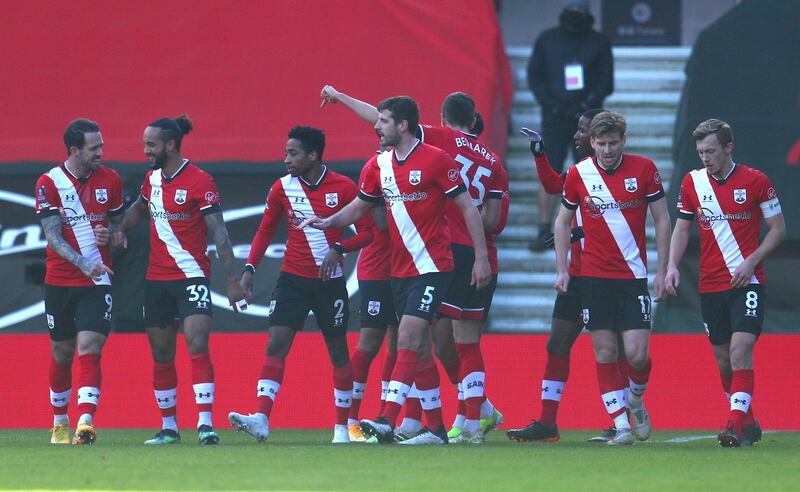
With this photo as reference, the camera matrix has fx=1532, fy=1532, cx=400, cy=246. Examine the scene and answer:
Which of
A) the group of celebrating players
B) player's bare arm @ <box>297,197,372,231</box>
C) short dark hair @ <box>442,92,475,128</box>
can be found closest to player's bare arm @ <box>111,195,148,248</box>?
the group of celebrating players

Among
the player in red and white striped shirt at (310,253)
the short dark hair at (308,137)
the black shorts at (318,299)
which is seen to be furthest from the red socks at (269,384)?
the short dark hair at (308,137)

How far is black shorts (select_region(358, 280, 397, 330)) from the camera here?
9859mm

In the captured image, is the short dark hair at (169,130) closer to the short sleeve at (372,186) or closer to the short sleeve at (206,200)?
the short sleeve at (206,200)

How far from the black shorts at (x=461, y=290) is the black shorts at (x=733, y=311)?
4.74 feet

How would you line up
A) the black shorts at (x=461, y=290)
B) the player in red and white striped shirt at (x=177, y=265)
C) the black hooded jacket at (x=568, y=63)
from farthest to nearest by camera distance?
the black hooded jacket at (x=568, y=63) < the player in red and white striped shirt at (x=177, y=265) < the black shorts at (x=461, y=290)

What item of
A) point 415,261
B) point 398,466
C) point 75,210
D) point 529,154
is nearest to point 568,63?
point 529,154

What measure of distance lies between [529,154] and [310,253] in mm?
6728

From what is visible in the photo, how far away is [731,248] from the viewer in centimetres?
934

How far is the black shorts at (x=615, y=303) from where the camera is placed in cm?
917

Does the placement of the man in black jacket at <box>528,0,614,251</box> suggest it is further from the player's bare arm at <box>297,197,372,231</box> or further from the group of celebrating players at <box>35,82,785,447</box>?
the player's bare arm at <box>297,197,372,231</box>

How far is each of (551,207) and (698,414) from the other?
10.6ft

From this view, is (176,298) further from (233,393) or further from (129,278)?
(129,278)

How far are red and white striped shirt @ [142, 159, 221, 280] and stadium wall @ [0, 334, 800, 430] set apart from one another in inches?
100.0

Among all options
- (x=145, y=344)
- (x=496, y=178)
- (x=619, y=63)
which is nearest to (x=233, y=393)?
(x=145, y=344)
